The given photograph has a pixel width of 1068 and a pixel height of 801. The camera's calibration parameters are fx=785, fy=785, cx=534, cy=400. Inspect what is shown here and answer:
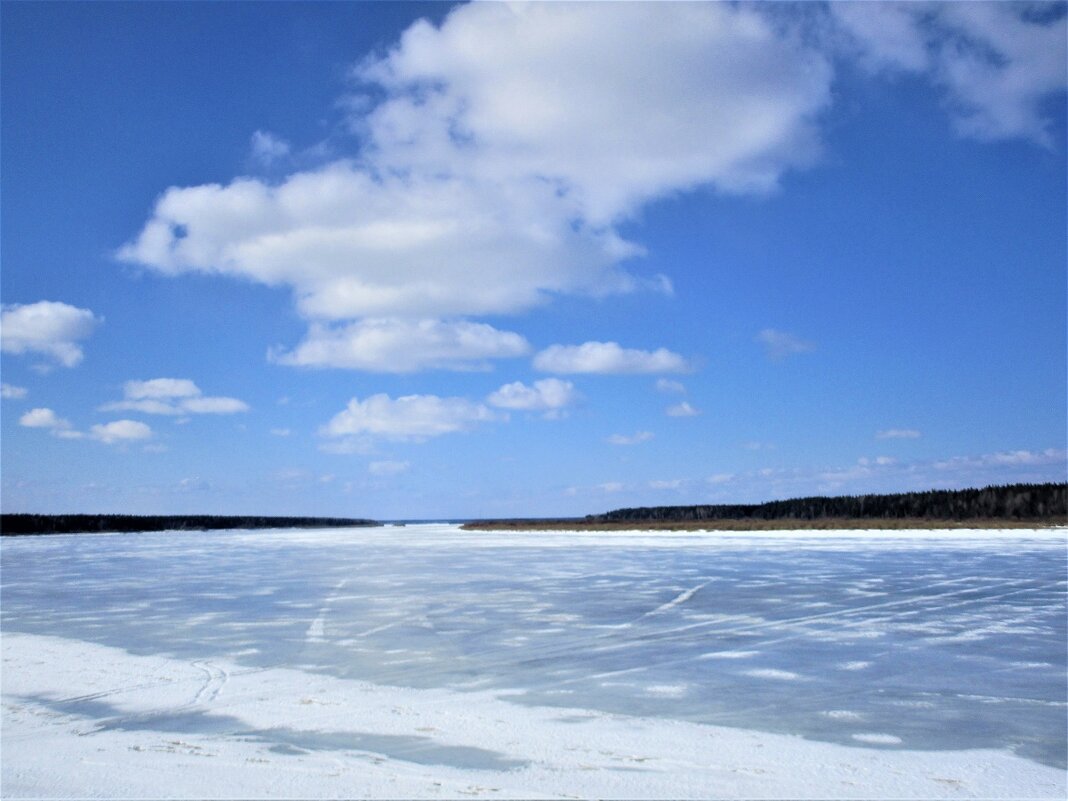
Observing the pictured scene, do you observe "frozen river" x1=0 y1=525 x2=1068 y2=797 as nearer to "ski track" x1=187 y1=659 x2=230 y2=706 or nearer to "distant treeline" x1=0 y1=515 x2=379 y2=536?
"ski track" x1=187 y1=659 x2=230 y2=706

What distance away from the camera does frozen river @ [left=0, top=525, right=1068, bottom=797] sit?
5102 mm

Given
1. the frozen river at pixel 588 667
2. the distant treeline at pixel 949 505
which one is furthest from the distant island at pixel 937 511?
the frozen river at pixel 588 667

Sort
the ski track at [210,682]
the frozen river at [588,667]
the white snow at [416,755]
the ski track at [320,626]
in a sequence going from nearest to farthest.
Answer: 1. the white snow at [416,755]
2. the frozen river at [588,667]
3. the ski track at [210,682]
4. the ski track at [320,626]

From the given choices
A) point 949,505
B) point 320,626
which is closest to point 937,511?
point 949,505

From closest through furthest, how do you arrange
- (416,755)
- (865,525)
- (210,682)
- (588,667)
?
(416,755) → (210,682) → (588,667) → (865,525)

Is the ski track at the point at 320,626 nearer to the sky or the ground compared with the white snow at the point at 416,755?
nearer to the ground

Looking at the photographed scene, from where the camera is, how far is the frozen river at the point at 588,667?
5.10 metres

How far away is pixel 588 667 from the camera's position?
7.89m

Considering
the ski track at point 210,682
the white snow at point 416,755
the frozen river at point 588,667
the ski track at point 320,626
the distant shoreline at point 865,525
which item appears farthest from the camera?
the distant shoreline at point 865,525

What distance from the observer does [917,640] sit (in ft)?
30.8

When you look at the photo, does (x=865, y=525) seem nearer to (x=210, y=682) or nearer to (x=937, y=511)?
(x=937, y=511)

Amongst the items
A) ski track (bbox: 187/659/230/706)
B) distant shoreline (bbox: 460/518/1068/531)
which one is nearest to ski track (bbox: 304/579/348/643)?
ski track (bbox: 187/659/230/706)

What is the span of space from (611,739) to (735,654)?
11.6 feet

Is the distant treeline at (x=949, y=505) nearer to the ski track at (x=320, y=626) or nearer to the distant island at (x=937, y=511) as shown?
the distant island at (x=937, y=511)
